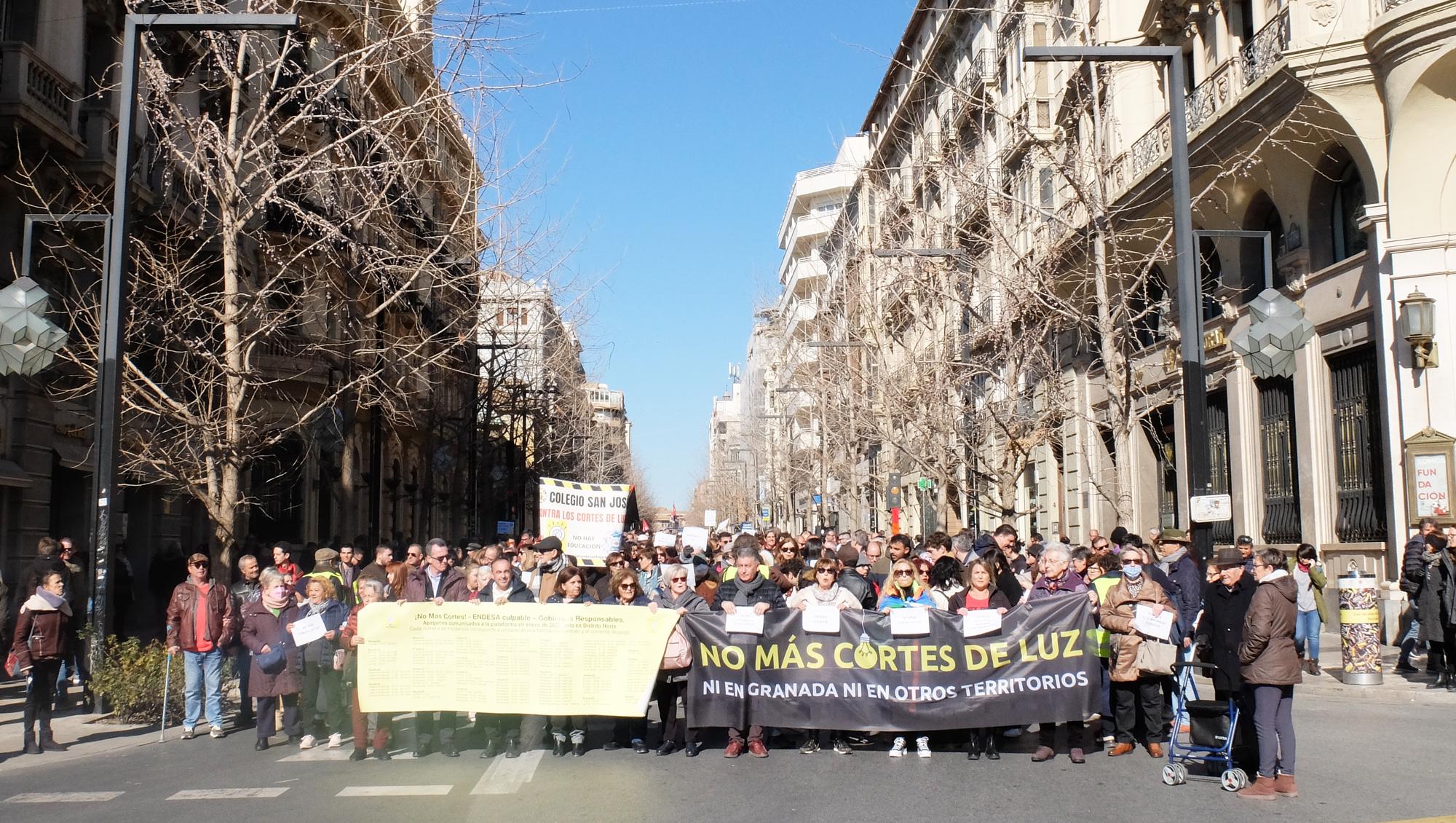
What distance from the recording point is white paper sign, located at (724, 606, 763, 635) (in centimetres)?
1068

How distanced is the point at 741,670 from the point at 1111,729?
3423 mm

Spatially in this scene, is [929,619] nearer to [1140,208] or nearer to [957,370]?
[1140,208]

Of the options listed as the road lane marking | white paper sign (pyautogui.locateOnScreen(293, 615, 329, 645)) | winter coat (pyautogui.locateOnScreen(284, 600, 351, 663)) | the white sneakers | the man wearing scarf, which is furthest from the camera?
winter coat (pyautogui.locateOnScreen(284, 600, 351, 663))

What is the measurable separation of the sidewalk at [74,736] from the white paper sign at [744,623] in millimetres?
5427

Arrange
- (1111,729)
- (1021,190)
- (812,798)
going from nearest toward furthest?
(812,798), (1111,729), (1021,190)

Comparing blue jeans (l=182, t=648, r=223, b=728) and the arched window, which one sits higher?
the arched window

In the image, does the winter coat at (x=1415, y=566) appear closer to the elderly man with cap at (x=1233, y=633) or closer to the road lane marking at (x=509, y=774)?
the elderly man with cap at (x=1233, y=633)

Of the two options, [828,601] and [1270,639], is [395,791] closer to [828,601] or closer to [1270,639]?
[828,601]

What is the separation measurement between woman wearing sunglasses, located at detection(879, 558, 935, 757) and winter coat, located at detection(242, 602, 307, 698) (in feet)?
16.6

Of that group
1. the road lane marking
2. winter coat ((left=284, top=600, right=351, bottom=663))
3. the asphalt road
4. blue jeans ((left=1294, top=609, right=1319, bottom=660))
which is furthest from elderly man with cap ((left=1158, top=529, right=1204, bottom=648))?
winter coat ((left=284, top=600, right=351, bottom=663))

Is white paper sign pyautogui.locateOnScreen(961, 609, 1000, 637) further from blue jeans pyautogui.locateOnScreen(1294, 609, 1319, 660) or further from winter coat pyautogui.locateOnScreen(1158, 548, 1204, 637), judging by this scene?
blue jeans pyautogui.locateOnScreen(1294, 609, 1319, 660)

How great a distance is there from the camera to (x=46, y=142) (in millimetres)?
18953

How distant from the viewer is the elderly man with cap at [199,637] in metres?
12.0

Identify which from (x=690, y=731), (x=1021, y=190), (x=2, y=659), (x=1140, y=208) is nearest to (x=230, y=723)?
(x=690, y=731)
